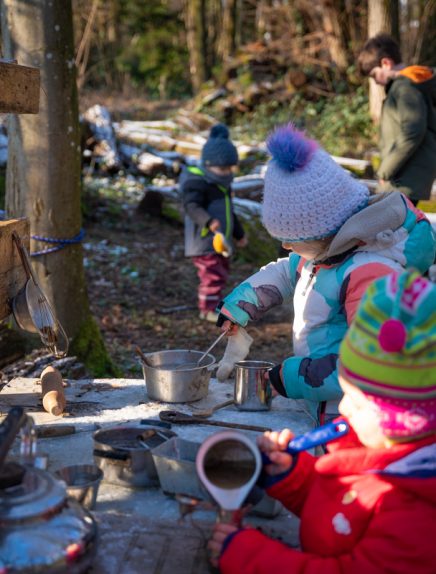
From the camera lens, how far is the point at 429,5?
58.3 feet

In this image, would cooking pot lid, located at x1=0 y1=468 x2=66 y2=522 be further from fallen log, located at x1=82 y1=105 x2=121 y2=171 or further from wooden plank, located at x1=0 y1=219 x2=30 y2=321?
fallen log, located at x1=82 y1=105 x2=121 y2=171

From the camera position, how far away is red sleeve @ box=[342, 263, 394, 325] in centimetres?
304

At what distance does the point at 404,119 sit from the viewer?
680 cm

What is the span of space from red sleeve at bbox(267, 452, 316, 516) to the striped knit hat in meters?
0.42

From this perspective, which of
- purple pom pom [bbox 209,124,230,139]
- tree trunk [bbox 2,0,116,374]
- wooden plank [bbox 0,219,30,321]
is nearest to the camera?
wooden plank [bbox 0,219,30,321]

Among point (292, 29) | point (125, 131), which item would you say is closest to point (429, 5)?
point (292, 29)

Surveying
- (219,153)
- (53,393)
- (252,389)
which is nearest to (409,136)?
(219,153)

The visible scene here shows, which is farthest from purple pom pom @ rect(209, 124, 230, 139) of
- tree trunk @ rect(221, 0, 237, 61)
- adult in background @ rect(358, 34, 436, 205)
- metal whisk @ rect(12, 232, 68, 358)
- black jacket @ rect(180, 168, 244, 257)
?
tree trunk @ rect(221, 0, 237, 61)

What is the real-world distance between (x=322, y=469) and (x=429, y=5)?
1751 centimetres

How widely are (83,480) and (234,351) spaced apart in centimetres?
127

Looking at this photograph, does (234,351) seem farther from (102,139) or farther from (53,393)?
(102,139)

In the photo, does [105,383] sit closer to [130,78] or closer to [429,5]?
[429,5]

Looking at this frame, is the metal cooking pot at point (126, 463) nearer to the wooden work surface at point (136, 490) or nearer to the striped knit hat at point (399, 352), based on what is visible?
the wooden work surface at point (136, 490)

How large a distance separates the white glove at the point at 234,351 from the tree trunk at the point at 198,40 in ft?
64.9
